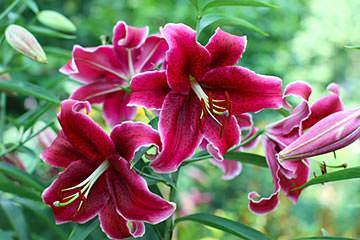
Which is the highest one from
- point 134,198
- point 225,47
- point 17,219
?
point 225,47

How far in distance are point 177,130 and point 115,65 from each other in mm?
191

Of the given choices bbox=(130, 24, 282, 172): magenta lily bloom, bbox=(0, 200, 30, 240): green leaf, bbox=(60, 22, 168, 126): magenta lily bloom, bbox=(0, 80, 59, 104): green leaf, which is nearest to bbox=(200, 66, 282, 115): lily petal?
bbox=(130, 24, 282, 172): magenta lily bloom

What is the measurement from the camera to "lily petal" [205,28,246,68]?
0.66 meters

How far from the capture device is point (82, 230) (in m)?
0.69

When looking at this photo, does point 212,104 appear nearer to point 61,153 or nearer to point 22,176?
point 61,153

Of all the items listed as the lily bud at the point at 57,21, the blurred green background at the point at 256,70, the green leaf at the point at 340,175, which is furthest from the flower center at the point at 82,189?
the blurred green background at the point at 256,70

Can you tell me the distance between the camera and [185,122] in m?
0.69

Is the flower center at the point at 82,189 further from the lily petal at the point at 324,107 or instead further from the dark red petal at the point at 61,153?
the lily petal at the point at 324,107

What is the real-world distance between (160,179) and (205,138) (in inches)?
2.6

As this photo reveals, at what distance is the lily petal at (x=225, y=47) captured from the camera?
0.66m

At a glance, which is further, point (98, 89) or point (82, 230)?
point (98, 89)

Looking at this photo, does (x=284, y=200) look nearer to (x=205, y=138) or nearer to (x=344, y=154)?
(x=344, y=154)

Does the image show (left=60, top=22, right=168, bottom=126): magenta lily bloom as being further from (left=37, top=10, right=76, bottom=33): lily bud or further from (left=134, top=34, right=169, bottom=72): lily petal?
(left=37, top=10, right=76, bottom=33): lily bud

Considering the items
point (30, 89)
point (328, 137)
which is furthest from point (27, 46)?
point (328, 137)
